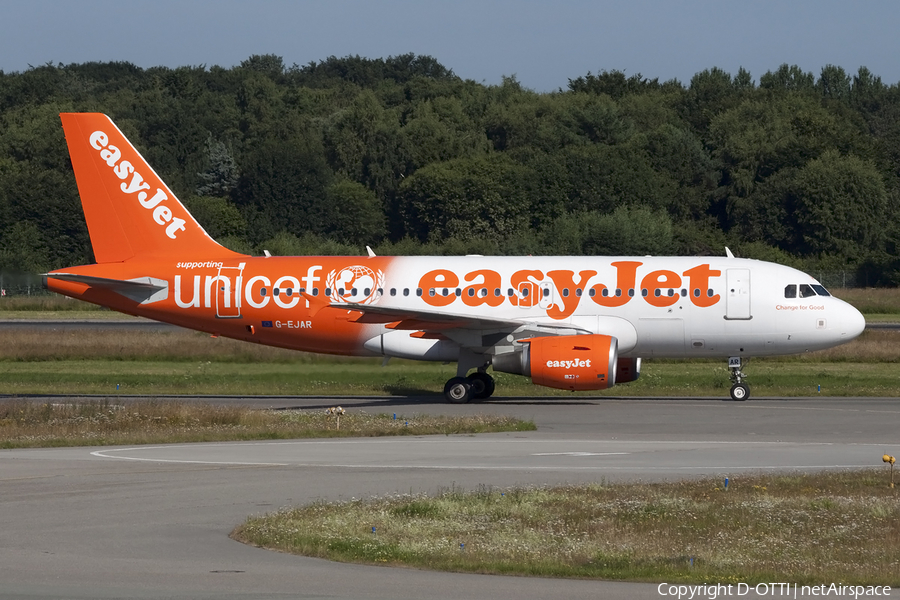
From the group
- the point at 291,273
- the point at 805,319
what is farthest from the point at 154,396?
the point at 805,319

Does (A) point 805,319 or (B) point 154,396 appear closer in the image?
(A) point 805,319

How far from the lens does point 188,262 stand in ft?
116

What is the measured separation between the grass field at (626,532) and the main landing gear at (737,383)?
15270mm

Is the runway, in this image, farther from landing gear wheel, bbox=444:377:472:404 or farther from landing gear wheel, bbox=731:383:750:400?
landing gear wheel, bbox=444:377:472:404

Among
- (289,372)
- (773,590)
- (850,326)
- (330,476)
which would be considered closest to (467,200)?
(289,372)

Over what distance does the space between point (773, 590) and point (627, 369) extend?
72.7 ft

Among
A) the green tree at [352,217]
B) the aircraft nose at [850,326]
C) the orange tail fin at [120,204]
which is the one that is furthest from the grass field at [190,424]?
the green tree at [352,217]

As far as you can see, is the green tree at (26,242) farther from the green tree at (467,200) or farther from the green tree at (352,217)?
the green tree at (467,200)

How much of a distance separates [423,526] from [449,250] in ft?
218

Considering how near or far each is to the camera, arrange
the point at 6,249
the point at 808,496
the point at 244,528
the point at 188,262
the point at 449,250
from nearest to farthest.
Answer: the point at 244,528
the point at 808,496
the point at 188,262
the point at 449,250
the point at 6,249

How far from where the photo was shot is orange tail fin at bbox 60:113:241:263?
1401 inches

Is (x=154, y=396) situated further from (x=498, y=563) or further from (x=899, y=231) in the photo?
(x=899, y=231)

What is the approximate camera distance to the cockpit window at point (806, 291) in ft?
111

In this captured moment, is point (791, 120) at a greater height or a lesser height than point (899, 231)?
greater
